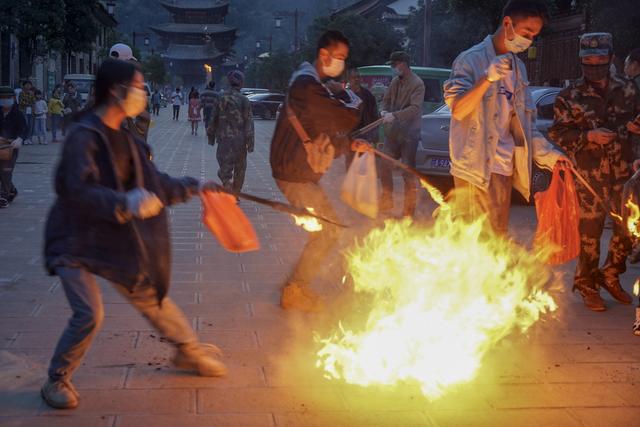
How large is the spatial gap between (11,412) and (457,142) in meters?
2.97

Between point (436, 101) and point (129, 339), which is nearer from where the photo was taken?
point (129, 339)

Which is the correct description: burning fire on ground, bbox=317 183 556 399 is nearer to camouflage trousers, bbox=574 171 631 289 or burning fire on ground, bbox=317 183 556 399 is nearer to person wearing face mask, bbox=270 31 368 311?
person wearing face mask, bbox=270 31 368 311

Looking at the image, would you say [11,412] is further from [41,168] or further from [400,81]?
[41,168]

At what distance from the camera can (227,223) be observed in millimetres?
4797

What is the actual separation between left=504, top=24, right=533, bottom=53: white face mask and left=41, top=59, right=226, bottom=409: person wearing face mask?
7.32 ft

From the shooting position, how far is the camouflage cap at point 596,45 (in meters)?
6.54

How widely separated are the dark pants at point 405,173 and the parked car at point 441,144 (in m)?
0.70

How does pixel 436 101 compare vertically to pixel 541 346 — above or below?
above

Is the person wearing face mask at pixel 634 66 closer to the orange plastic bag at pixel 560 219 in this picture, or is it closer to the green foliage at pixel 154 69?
the orange plastic bag at pixel 560 219

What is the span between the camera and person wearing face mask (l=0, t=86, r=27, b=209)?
37.6ft

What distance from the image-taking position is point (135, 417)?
4.34 m

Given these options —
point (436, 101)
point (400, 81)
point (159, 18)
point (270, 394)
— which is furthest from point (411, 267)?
point (159, 18)

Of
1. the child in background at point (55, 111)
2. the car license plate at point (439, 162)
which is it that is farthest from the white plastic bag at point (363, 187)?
the child in background at point (55, 111)

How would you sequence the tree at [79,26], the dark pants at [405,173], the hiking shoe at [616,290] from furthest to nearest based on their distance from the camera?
1. the tree at [79,26]
2. the dark pants at [405,173]
3. the hiking shoe at [616,290]
